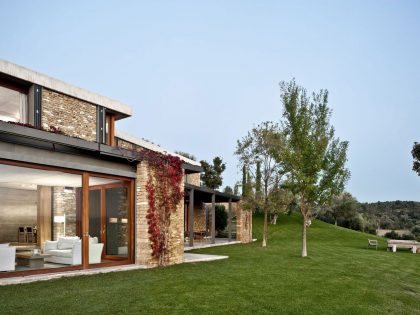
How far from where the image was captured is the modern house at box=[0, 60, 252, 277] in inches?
338

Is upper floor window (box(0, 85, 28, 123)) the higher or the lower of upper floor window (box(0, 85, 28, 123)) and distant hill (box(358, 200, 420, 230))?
the higher

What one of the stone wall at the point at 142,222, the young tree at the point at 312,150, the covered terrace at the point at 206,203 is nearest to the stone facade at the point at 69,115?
the stone wall at the point at 142,222

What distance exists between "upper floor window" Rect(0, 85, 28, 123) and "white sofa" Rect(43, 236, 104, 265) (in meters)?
4.84

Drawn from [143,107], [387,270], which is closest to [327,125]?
[387,270]

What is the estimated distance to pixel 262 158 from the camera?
2062 centimetres

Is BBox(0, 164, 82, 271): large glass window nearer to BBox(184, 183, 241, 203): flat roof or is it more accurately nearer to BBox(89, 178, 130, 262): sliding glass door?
BBox(89, 178, 130, 262): sliding glass door

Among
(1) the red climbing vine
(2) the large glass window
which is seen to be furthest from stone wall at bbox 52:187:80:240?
(1) the red climbing vine

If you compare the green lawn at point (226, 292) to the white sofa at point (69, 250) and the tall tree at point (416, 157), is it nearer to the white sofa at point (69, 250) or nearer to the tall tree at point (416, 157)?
the white sofa at point (69, 250)

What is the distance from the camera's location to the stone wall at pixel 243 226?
24.9m

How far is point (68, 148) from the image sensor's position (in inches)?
379

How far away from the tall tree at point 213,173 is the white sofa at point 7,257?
36.8m

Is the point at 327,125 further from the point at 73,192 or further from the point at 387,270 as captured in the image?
the point at 73,192

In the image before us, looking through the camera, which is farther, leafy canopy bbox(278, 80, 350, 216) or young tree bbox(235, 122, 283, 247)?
young tree bbox(235, 122, 283, 247)

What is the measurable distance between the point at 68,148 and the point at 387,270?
33.8 ft
